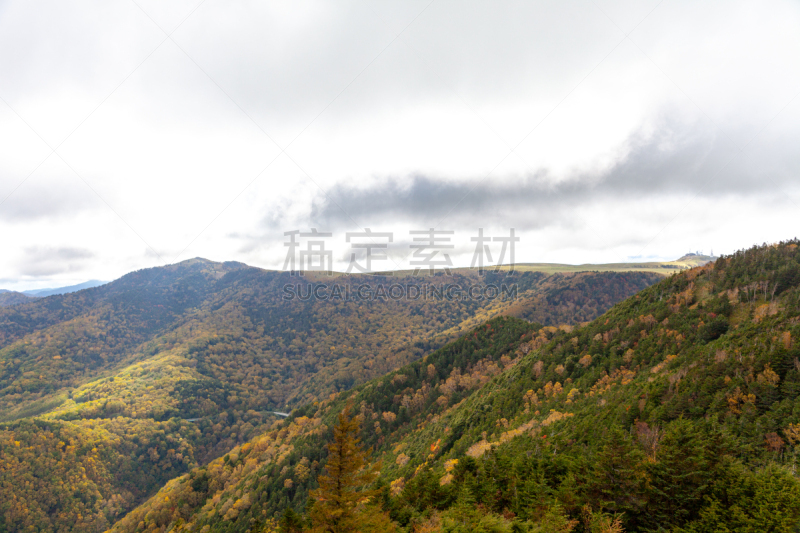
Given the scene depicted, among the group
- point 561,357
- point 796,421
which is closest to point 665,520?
point 796,421

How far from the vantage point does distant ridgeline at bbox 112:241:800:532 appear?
93.4 ft

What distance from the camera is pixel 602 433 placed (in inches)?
1887

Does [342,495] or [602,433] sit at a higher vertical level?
[342,495]

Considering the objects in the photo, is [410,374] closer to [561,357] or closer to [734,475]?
[561,357]

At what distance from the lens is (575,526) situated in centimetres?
3030

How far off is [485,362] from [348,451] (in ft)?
465

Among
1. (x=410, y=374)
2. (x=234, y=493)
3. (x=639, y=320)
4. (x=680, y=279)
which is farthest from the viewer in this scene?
(x=410, y=374)

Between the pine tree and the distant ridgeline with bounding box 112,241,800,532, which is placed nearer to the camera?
the pine tree

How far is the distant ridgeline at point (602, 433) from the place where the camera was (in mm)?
28453

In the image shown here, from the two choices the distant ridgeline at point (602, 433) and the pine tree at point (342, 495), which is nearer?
the pine tree at point (342, 495)

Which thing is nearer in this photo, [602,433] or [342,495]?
[342,495]

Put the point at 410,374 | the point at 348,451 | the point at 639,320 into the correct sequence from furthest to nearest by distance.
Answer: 1. the point at 410,374
2. the point at 639,320
3. the point at 348,451

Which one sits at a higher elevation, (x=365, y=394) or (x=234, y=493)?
(x=365, y=394)

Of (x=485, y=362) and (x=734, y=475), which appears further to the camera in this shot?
(x=485, y=362)
